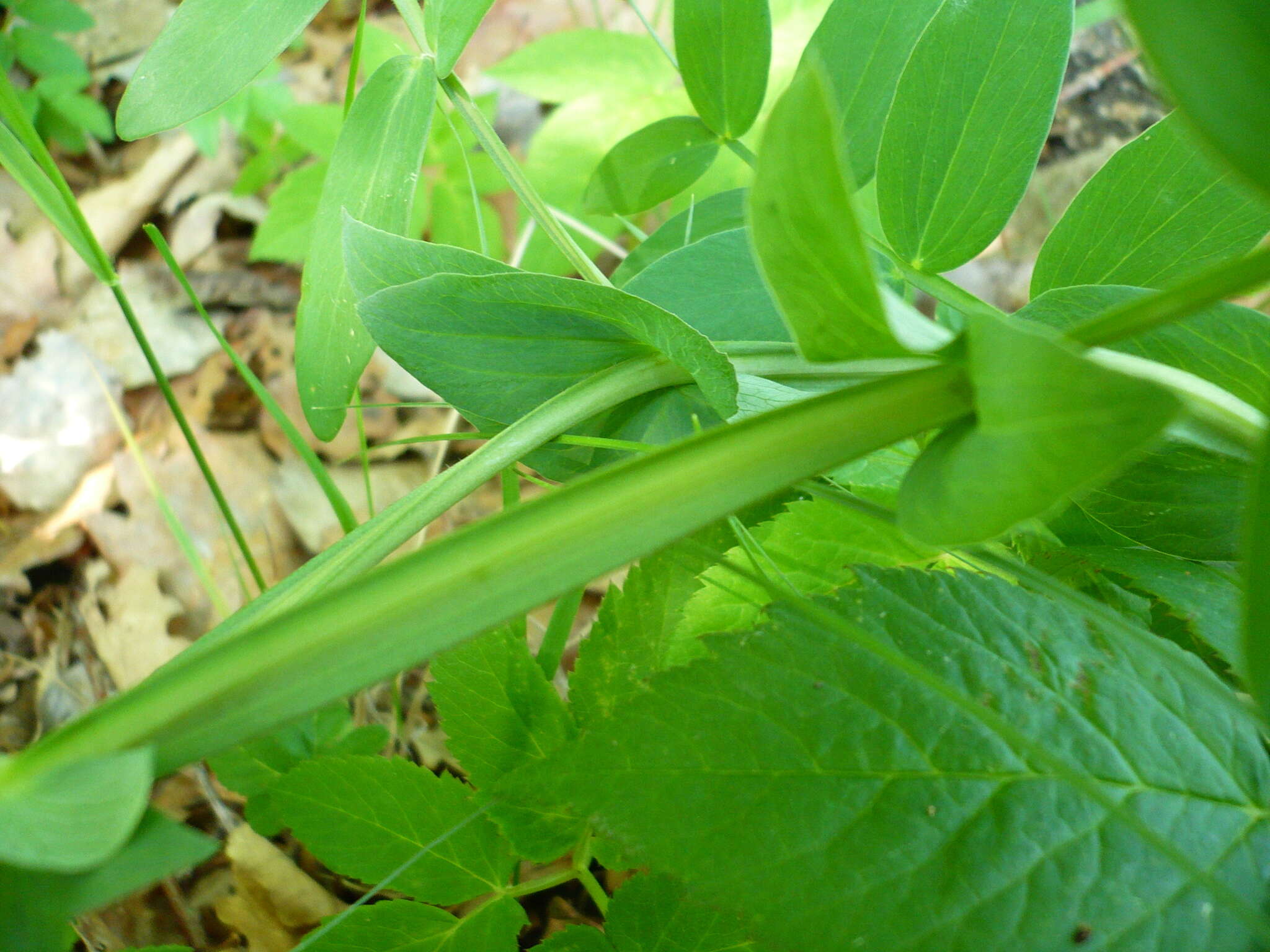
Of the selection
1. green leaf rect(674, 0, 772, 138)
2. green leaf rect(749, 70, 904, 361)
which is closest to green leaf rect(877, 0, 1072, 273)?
green leaf rect(674, 0, 772, 138)

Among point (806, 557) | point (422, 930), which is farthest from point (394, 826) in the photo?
point (806, 557)

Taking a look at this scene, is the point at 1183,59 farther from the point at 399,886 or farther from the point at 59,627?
the point at 59,627

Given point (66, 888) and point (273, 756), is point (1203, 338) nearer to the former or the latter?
point (66, 888)

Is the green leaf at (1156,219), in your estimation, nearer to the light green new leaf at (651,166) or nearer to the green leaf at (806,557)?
the green leaf at (806,557)

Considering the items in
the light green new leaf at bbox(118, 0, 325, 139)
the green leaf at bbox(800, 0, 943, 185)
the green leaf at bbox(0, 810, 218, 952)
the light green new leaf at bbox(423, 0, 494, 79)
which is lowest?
the green leaf at bbox(0, 810, 218, 952)

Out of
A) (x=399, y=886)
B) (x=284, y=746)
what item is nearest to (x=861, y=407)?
(x=399, y=886)

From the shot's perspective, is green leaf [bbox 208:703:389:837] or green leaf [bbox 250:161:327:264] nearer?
green leaf [bbox 208:703:389:837]

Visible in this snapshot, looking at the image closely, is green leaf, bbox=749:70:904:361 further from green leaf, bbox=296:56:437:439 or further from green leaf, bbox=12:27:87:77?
green leaf, bbox=12:27:87:77
